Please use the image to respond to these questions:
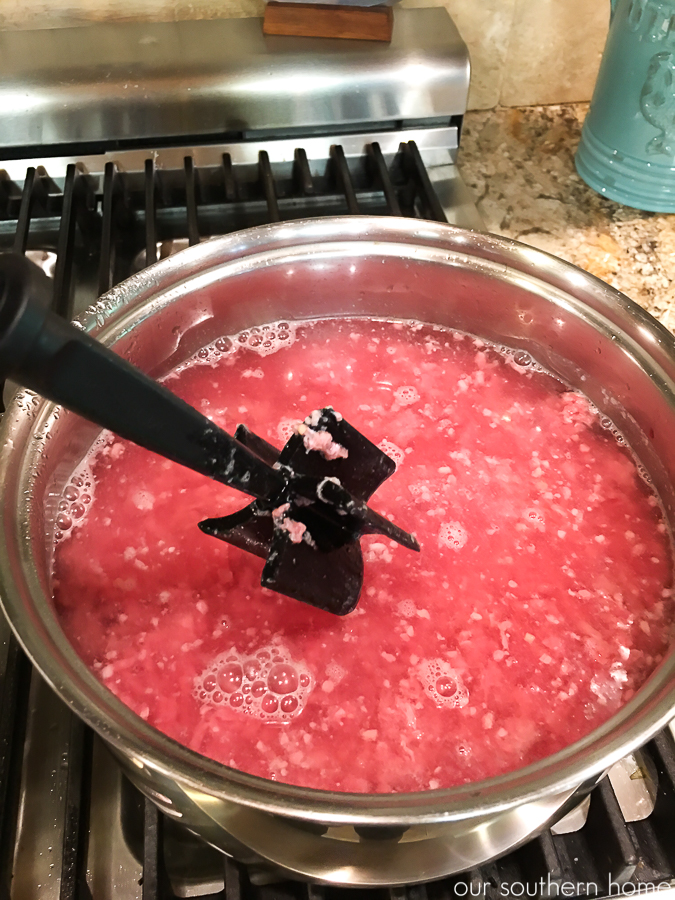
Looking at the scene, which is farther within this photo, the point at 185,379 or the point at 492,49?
the point at 492,49

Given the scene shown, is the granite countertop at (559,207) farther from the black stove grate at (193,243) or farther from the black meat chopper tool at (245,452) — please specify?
the black meat chopper tool at (245,452)

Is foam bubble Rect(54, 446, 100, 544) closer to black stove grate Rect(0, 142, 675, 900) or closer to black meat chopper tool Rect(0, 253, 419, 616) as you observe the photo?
black stove grate Rect(0, 142, 675, 900)

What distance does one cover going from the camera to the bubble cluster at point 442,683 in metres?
0.71

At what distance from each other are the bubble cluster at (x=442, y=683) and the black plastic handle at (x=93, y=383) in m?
0.29

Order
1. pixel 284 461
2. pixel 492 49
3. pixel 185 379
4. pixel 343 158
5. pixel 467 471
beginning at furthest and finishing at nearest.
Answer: pixel 492 49, pixel 343 158, pixel 185 379, pixel 467 471, pixel 284 461

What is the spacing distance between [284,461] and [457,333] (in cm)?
46

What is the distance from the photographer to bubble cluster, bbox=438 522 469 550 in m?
0.82

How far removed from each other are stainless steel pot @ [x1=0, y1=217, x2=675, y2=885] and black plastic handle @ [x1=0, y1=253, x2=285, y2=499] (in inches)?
8.3

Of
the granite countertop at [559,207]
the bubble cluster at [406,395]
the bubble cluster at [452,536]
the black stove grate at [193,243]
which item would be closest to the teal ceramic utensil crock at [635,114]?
the granite countertop at [559,207]

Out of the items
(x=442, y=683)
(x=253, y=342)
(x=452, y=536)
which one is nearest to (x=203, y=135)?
(x=253, y=342)

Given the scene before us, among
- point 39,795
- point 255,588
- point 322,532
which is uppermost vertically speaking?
point 322,532

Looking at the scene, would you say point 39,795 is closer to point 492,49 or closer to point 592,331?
point 592,331

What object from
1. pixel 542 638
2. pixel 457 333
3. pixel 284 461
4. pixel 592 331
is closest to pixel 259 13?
pixel 457 333

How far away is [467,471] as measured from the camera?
89 cm
